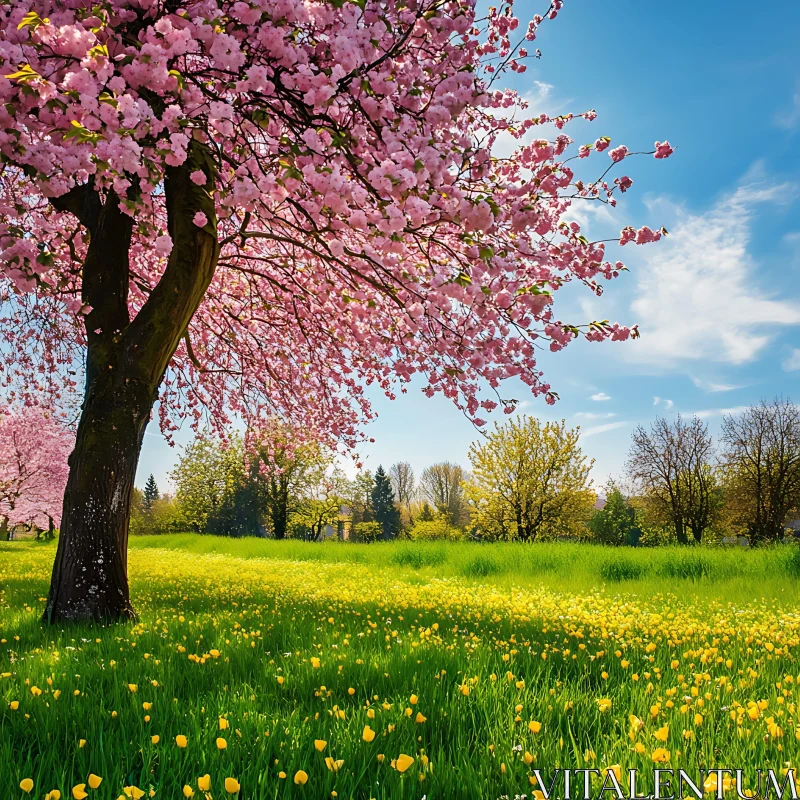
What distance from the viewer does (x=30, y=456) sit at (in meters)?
35.6

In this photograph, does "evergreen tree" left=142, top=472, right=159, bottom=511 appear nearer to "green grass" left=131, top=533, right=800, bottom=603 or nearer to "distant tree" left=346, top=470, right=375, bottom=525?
"distant tree" left=346, top=470, right=375, bottom=525

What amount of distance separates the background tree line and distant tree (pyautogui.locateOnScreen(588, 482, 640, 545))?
0.11m

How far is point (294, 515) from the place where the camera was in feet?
188

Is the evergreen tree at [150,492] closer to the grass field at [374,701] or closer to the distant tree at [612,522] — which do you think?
the distant tree at [612,522]

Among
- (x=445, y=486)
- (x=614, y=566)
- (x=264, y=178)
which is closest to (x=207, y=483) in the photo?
(x=445, y=486)

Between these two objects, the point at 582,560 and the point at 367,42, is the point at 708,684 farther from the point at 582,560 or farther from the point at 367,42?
the point at 582,560

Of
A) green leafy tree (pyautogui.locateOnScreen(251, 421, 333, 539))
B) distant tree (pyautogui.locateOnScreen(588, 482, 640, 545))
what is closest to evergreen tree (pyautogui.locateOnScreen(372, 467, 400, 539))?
green leafy tree (pyautogui.locateOnScreen(251, 421, 333, 539))

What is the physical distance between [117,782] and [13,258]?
4447 millimetres

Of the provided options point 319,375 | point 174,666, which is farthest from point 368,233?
point 319,375

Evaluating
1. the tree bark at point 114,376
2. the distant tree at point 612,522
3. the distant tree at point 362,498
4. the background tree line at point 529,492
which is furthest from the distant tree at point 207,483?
the tree bark at point 114,376

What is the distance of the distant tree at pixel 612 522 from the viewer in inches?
2048

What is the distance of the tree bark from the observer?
6.82 meters

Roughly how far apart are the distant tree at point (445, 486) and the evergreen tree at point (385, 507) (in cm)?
931

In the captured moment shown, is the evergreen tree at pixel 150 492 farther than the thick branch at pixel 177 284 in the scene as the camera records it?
Yes
